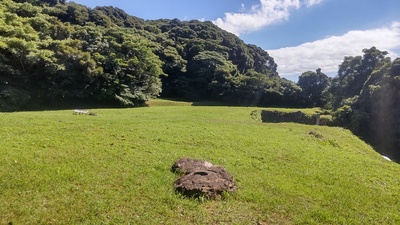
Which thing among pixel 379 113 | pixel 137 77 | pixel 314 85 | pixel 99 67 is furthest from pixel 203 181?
pixel 314 85

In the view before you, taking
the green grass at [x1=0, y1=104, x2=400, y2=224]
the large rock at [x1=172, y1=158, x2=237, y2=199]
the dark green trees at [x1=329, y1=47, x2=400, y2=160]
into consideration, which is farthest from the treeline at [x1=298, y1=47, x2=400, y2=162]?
the large rock at [x1=172, y1=158, x2=237, y2=199]

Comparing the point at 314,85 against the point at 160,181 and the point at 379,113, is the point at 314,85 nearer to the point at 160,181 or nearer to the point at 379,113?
the point at 379,113

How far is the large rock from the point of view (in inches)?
331

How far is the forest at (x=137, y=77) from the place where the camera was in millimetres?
31375

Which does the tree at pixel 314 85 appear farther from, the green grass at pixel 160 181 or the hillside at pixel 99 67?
the green grass at pixel 160 181

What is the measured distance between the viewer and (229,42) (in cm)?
8194

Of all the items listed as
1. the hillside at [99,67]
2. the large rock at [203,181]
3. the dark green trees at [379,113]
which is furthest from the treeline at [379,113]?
the large rock at [203,181]

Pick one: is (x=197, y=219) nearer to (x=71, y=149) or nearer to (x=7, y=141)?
(x=71, y=149)

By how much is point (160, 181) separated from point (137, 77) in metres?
35.0

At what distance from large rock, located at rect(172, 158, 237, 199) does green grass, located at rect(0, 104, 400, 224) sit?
0.96 ft

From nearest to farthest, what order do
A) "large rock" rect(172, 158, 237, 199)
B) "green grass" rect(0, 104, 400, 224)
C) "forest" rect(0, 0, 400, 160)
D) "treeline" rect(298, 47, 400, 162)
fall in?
"green grass" rect(0, 104, 400, 224) → "large rock" rect(172, 158, 237, 199) → "forest" rect(0, 0, 400, 160) → "treeline" rect(298, 47, 400, 162)

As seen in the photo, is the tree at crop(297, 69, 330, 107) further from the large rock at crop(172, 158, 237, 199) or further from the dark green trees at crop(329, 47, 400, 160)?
the large rock at crop(172, 158, 237, 199)

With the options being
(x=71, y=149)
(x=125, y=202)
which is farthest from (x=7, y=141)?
(x=125, y=202)

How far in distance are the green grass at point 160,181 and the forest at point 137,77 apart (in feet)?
58.9
